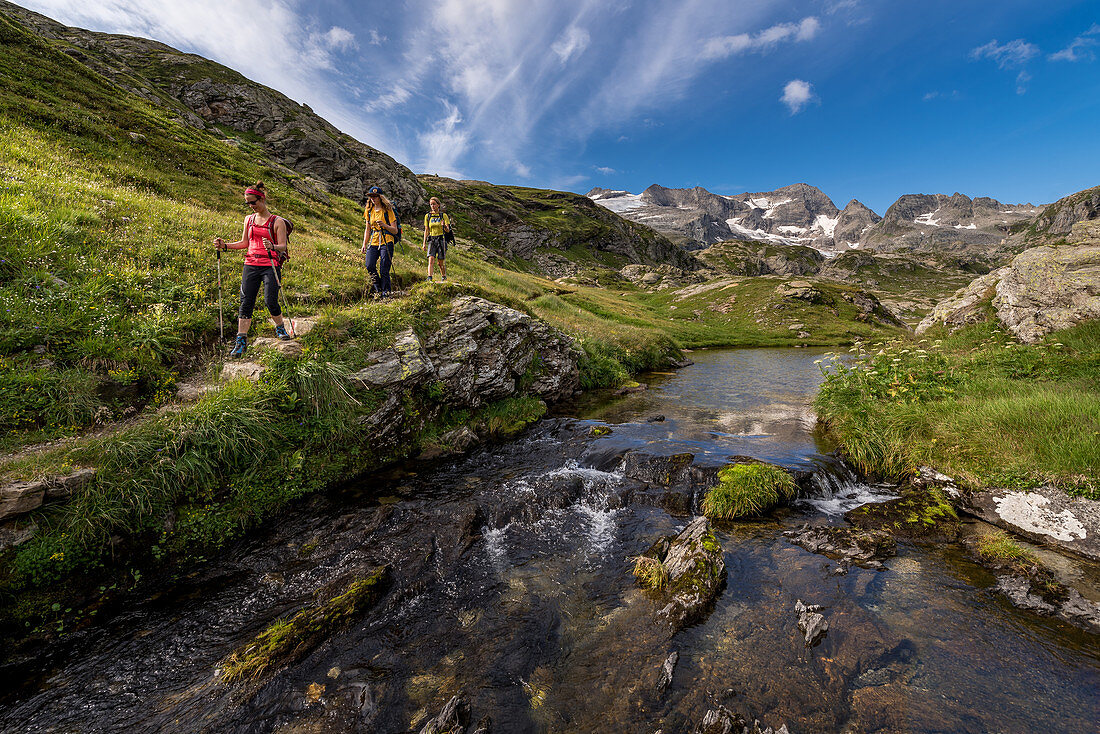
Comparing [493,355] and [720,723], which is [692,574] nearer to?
[720,723]

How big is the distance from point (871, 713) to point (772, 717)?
1.30 meters

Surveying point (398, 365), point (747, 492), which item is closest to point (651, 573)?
point (747, 492)

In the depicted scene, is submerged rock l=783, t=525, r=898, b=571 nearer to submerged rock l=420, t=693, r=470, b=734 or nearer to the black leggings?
submerged rock l=420, t=693, r=470, b=734

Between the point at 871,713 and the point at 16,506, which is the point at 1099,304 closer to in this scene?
the point at 871,713

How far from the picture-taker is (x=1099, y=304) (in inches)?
496

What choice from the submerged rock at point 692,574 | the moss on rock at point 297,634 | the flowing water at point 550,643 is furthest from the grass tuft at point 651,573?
the moss on rock at point 297,634

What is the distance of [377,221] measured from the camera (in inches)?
619

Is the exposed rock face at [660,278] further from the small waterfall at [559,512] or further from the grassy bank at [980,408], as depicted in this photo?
the small waterfall at [559,512]

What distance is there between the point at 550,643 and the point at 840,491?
31.4ft

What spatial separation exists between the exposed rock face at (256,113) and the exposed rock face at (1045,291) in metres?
85.6

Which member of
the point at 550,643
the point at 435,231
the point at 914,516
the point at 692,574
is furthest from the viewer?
the point at 435,231

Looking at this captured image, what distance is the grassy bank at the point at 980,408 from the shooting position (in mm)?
8812

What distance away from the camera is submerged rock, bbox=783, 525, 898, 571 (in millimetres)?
8163

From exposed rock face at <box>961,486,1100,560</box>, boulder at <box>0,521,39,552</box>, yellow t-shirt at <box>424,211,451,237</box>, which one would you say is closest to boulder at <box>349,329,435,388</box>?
boulder at <box>0,521,39,552</box>
